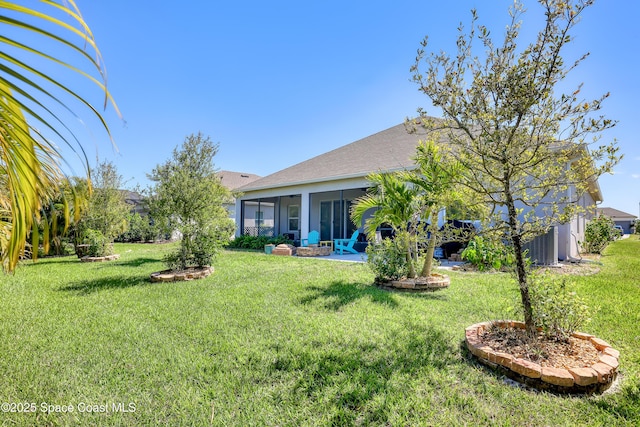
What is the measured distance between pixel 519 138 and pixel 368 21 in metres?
7.60

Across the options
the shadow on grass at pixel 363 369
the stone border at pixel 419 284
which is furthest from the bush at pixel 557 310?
the stone border at pixel 419 284

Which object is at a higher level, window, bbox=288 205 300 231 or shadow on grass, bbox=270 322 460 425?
window, bbox=288 205 300 231

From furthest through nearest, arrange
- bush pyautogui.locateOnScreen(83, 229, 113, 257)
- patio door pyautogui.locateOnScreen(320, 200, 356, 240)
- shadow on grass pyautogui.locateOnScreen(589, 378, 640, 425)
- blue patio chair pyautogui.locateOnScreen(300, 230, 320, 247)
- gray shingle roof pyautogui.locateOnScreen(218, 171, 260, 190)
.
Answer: gray shingle roof pyautogui.locateOnScreen(218, 171, 260, 190), patio door pyautogui.locateOnScreen(320, 200, 356, 240), blue patio chair pyautogui.locateOnScreen(300, 230, 320, 247), bush pyautogui.locateOnScreen(83, 229, 113, 257), shadow on grass pyautogui.locateOnScreen(589, 378, 640, 425)

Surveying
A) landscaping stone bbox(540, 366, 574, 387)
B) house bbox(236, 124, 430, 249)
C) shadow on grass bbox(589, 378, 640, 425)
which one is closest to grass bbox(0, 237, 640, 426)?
shadow on grass bbox(589, 378, 640, 425)

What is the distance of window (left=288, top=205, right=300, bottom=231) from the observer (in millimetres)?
19719

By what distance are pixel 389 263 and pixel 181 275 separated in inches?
192

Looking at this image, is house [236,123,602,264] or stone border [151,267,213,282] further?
house [236,123,602,264]

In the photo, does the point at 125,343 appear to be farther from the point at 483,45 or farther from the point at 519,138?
the point at 483,45

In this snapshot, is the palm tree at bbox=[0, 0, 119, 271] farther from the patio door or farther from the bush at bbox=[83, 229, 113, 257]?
the patio door

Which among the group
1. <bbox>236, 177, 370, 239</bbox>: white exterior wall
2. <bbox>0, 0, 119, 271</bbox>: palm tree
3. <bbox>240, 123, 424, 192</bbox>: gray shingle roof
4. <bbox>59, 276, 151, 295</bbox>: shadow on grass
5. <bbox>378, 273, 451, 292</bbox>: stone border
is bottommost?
<bbox>59, 276, 151, 295</bbox>: shadow on grass

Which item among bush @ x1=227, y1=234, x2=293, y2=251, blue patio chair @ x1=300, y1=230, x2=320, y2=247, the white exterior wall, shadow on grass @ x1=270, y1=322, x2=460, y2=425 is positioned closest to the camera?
shadow on grass @ x1=270, y1=322, x2=460, y2=425

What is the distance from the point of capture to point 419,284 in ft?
20.4

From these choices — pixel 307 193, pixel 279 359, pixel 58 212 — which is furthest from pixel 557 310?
pixel 307 193

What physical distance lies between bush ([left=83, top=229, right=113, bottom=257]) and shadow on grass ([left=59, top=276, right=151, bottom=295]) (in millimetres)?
4754
